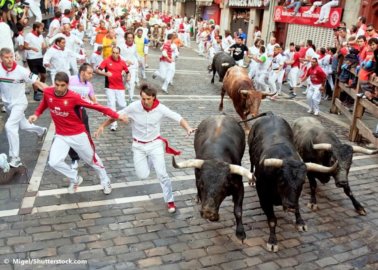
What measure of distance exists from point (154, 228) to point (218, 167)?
1.41 metres

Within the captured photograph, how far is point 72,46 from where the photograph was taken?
12.8m

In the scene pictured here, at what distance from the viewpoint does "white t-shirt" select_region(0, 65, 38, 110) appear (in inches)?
265

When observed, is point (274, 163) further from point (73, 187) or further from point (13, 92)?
point (13, 92)

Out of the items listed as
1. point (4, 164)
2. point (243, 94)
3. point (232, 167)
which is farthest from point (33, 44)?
point (232, 167)

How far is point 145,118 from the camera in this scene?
18.9 ft

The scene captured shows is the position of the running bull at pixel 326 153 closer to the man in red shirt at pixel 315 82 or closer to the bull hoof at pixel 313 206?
the bull hoof at pixel 313 206

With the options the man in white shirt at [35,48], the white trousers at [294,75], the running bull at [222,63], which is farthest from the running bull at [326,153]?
the running bull at [222,63]

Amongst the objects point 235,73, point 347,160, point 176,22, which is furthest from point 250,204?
point 176,22

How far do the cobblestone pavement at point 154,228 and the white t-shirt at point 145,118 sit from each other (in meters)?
1.16

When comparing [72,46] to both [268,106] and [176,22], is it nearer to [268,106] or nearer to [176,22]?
[268,106]

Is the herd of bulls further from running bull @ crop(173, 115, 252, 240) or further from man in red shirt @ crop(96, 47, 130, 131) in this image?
man in red shirt @ crop(96, 47, 130, 131)

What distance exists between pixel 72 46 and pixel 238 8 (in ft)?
66.5

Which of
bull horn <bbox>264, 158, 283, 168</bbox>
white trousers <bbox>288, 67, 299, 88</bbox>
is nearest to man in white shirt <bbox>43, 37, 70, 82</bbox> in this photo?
bull horn <bbox>264, 158, 283, 168</bbox>

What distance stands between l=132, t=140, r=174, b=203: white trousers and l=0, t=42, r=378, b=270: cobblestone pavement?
40 cm
